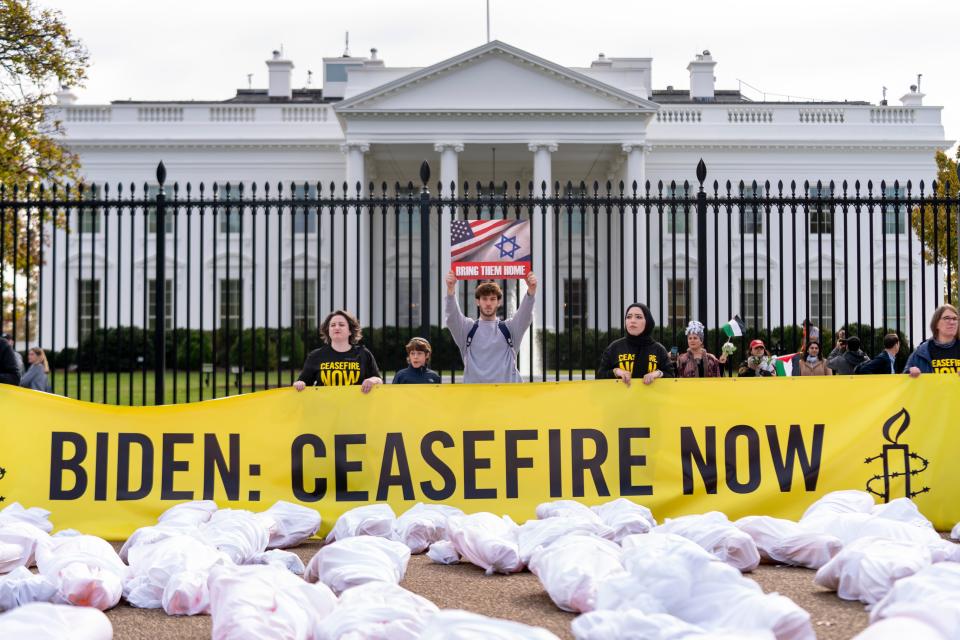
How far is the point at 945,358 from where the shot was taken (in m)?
7.21

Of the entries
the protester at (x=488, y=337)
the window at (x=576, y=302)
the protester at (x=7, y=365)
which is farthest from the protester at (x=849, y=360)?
the protester at (x=7, y=365)

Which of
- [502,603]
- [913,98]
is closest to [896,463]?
[502,603]

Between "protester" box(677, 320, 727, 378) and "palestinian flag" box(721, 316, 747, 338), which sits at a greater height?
"palestinian flag" box(721, 316, 747, 338)

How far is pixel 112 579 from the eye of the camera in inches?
185

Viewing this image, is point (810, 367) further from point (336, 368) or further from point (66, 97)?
point (66, 97)

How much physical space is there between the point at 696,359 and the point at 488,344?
2.67 metres

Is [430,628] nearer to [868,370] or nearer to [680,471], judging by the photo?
[680,471]

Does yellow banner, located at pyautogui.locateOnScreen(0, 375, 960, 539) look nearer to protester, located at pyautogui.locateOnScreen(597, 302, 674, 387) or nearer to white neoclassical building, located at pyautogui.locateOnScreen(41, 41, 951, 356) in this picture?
protester, located at pyautogui.locateOnScreen(597, 302, 674, 387)

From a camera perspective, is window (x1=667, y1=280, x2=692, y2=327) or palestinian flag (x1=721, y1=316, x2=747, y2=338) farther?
window (x1=667, y1=280, x2=692, y2=327)

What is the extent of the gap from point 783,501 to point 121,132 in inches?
1574

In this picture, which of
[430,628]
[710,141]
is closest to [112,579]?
[430,628]

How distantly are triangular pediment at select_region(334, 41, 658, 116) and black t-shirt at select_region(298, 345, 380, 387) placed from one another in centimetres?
3148

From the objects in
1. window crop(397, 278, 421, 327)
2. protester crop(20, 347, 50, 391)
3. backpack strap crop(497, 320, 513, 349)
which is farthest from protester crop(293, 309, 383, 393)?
window crop(397, 278, 421, 327)

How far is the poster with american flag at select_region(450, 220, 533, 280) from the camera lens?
942 cm
